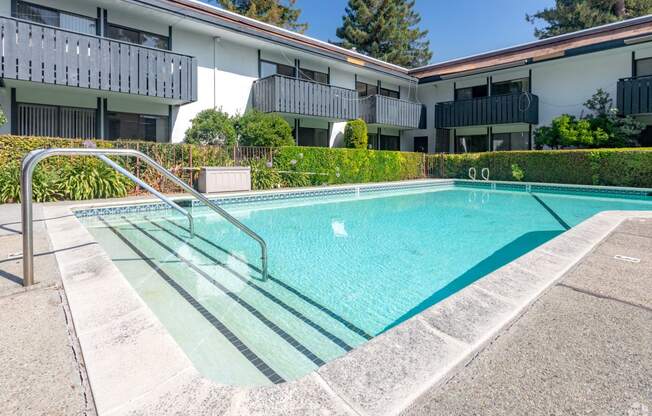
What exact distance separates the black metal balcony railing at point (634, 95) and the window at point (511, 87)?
4.40 meters

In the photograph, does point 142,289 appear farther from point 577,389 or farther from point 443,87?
point 443,87

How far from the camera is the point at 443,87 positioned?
22.2 meters

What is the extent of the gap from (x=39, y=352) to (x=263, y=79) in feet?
46.1

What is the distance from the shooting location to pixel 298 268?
4762 mm

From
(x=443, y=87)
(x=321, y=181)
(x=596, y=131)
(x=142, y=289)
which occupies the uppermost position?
(x=443, y=87)

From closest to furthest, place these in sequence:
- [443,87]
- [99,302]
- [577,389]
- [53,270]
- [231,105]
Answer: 1. [577,389]
2. [99,302]
3. [53,270]
4. [231,105]
5. [443,87]

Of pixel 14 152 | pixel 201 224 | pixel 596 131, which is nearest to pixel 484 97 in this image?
pixel 596 131

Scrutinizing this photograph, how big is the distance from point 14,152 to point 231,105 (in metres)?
7.35

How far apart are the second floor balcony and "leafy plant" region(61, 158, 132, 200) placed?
6688 millimetres

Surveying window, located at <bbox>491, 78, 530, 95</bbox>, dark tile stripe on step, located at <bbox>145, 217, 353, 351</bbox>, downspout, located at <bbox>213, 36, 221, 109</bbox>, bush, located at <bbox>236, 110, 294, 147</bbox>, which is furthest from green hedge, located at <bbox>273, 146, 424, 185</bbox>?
dark tile stripe on step, located at <bbox>145, 217, 353, 351</bbox>

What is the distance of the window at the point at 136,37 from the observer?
11.5m

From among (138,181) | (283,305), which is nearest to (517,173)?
(283,305)

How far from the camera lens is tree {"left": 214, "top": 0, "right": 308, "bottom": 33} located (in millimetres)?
27516

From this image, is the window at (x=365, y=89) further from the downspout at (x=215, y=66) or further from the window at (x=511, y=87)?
the downspout at (x=215, y=66)
